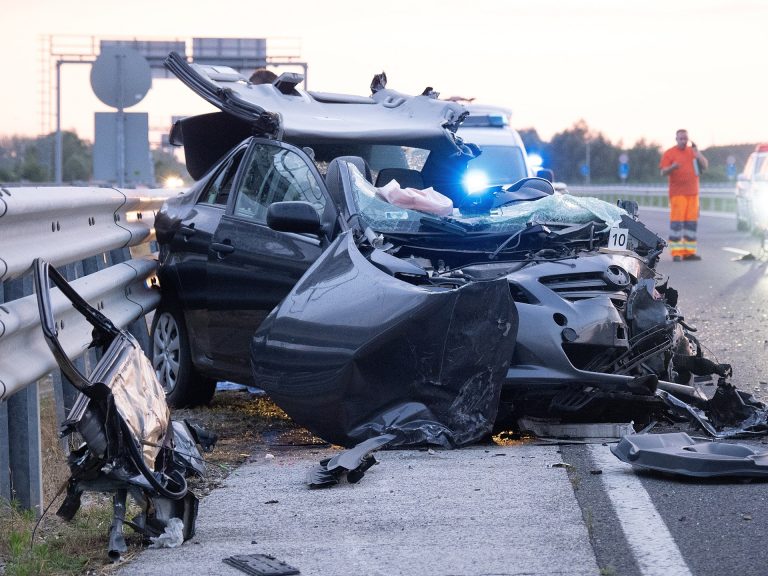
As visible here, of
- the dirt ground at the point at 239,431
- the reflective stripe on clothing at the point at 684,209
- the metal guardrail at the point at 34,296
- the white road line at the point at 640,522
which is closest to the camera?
the white road line at the point at 640,522

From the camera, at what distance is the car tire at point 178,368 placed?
337 inches

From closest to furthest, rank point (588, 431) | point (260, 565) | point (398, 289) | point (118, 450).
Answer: point (260, 565)
point (118, 450)
point (398, 289)
point (588, 431)

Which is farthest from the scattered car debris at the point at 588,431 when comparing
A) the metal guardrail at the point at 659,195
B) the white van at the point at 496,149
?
the metal guardrail at the point at 659,195

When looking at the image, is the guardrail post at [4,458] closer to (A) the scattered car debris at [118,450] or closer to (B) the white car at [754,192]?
(A) the scattered car debris at [118,450]

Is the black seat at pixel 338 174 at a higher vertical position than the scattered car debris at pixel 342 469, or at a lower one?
higher

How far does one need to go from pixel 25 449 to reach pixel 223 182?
3.57 m

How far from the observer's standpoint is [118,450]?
15.0 feet

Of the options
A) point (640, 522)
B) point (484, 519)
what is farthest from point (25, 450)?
point (640, 522)

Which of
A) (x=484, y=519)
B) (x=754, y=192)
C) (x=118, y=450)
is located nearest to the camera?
(x=118, y=450)

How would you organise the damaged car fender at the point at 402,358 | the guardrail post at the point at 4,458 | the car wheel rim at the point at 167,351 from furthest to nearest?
1. the car wheel rim at the point at 167,351
2. the damaged car fender at the point at 402,358
3. the guardrail post at the point at 4,458

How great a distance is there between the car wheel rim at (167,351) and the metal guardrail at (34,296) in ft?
2.67

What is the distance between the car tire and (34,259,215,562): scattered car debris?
3.47m

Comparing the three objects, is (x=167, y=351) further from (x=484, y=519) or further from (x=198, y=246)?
(x=484, y=519)

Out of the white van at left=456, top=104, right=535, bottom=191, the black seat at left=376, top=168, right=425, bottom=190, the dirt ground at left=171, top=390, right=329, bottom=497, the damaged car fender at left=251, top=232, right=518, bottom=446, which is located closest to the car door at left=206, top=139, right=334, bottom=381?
the dirt ground at left=171, top=390, right=329, bottom=497
